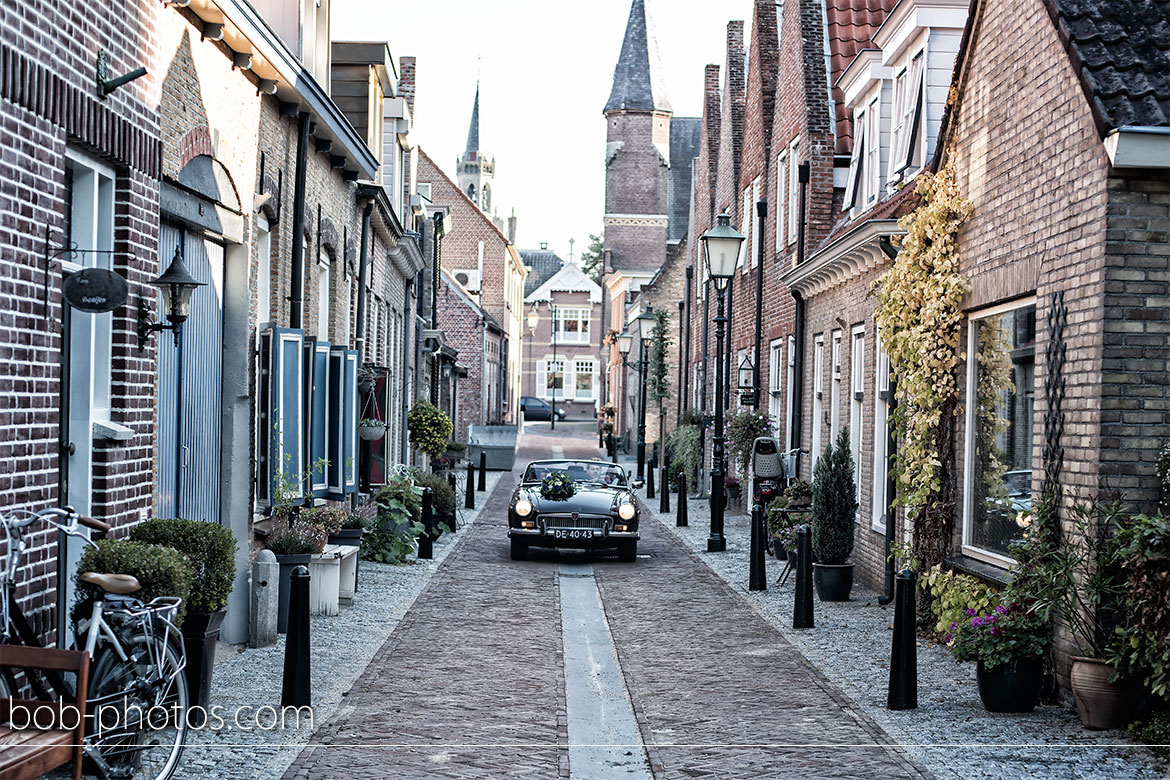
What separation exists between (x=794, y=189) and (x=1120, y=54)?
1248 centimetres

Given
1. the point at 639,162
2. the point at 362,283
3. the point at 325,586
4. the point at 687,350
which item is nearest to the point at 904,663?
the point at 325,586

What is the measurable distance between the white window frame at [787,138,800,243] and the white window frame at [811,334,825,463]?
2423 mm

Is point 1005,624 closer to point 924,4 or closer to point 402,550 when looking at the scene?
point 924,4

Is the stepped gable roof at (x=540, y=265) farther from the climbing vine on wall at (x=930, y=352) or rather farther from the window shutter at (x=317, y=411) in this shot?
the climbing vine on wall at (x=930, y=352)

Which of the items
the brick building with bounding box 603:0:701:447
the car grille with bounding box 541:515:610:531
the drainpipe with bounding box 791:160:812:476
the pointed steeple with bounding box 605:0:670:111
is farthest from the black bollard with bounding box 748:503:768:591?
the pointed steeple with bounding box 605:0:670:111

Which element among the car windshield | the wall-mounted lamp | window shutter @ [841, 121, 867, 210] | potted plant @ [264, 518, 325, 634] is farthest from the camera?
the car windshield

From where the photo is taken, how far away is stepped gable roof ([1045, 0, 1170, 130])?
774 centimetres

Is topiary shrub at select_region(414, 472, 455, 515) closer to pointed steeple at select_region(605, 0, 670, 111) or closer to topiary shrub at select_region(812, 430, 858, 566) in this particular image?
topiary shrub at select_region(812, 430, 858, 566)

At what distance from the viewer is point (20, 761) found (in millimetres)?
4824

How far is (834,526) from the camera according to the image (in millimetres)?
13391

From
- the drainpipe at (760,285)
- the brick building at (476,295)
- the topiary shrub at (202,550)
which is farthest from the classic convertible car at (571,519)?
the brick building at (476,295)

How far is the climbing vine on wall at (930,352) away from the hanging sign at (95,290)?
6690mm

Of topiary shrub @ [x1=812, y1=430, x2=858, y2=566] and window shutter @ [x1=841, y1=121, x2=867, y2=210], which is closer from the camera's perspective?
topiary shrub @ [x1=812, y1=430, x2=858, y2=566]

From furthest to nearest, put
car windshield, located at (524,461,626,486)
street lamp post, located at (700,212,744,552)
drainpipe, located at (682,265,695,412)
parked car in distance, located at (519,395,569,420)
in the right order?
1. parked car in distance, located at (519,395,569,420)
2. drainpipe, located at (682,265,695,412)
3. car windshield, located at (524,461,626,486)
4. street lamp post, located at (700,212,744,552)
